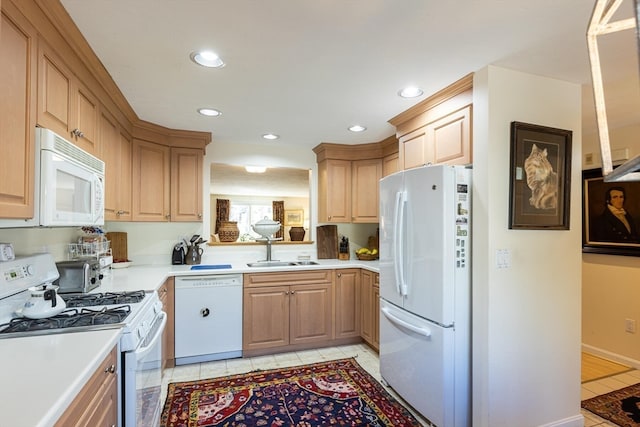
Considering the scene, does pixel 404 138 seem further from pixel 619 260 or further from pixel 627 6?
pixel 619 260

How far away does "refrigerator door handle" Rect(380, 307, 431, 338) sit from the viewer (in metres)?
2.08

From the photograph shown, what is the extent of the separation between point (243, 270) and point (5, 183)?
215cm

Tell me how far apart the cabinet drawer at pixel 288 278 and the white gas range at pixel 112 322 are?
130cm

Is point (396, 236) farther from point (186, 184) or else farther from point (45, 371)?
point (186, 184)

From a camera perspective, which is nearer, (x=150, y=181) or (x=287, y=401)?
(x=287, y=401)

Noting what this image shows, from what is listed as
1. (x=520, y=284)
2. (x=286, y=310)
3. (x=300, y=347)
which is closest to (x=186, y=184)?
(x=286, y=310)

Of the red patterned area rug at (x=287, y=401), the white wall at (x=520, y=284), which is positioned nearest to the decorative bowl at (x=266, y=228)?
the red patterned area rug at (x=287, y=401)

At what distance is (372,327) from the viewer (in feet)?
10.8

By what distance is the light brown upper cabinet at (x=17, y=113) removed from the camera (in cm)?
116

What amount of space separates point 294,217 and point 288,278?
147 cm

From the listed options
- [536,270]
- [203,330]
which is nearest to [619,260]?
[536,270]

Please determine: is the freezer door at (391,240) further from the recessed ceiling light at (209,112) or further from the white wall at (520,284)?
the recessed ceiling light at (209,112)

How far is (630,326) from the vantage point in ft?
10.1

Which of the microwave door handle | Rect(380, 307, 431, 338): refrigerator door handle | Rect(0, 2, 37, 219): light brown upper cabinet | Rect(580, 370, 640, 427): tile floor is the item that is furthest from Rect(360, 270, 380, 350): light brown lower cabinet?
Rect(0, 2, 37, 219): light brown upper cabinet
